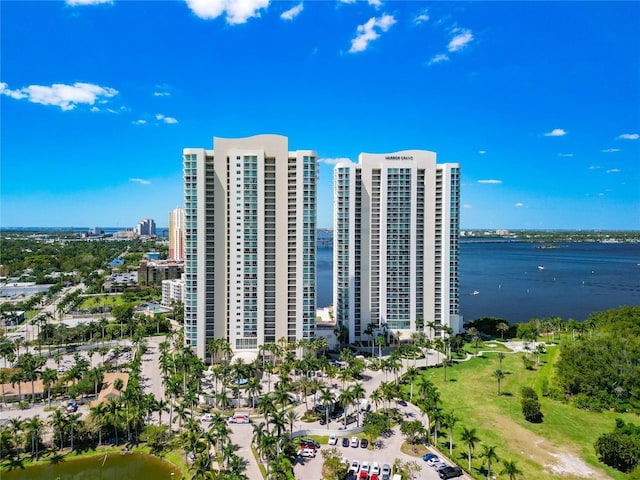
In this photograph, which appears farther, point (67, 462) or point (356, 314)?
point (356, 314)

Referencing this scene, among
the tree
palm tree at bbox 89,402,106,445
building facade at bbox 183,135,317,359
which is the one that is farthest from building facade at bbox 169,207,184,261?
the tree

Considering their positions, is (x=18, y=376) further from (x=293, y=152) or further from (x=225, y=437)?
(x=293, y=152)

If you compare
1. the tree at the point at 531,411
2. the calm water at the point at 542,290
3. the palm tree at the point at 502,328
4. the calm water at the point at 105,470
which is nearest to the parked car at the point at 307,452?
the calm water at the point at 105,470

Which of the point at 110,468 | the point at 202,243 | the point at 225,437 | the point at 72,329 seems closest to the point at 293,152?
the point at 202,243

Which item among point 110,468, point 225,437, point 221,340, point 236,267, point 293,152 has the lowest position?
point 110,468

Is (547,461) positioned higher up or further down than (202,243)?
further down

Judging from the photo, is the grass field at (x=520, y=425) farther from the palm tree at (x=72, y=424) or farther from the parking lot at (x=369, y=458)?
the palm tree at (x=72, y=424)
